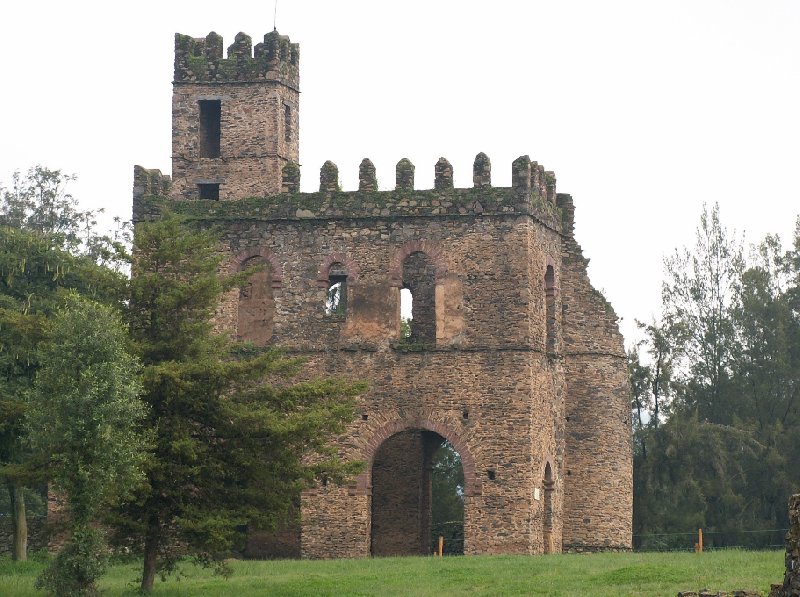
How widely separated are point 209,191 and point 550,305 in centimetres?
936

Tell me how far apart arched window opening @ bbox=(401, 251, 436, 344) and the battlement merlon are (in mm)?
6024

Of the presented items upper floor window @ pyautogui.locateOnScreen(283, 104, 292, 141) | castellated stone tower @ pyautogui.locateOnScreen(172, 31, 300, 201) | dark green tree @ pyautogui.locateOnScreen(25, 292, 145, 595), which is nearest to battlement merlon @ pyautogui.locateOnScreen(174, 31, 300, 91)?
castellated stone tower @ pyautogui.locateOnScreen(172, 31, 300, 201)

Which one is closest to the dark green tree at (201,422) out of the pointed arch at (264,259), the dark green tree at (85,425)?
the dark green tree at (85,425)

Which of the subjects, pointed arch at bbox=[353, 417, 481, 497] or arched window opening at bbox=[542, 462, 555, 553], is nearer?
pointed arch at bbox=[353, 417, 481, 497]

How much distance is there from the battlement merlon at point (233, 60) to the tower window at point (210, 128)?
0.75m

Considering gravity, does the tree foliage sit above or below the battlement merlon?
below

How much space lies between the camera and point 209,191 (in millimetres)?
44000

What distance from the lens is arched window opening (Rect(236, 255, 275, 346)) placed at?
133 feet

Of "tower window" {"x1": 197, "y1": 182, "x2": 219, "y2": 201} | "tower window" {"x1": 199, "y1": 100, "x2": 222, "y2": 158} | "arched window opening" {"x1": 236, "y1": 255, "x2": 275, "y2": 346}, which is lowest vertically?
"arched window opening" {"x1": 236, "y1": 255, "x2": 275, "y2": 346}

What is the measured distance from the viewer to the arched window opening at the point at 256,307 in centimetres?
4044

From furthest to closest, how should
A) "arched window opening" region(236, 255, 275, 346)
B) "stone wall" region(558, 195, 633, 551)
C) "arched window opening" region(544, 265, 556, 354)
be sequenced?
"stone wall" region(558, 195, 633, 551), "arched window opening" region(544, 265, 556, 354), "arched window opening" region(236, 255, 275, 346)

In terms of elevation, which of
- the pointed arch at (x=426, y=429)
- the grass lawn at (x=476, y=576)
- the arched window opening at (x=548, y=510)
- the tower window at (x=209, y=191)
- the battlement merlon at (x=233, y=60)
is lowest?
the grass lawn at (x=476, y=576)

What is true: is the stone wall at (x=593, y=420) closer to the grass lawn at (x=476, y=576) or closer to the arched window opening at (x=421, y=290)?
the arched window opening at (x=421, y=290)

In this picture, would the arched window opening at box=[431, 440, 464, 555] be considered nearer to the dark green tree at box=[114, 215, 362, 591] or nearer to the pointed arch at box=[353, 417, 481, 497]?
the pointed arch at box=[353, 417, 481, 497]
